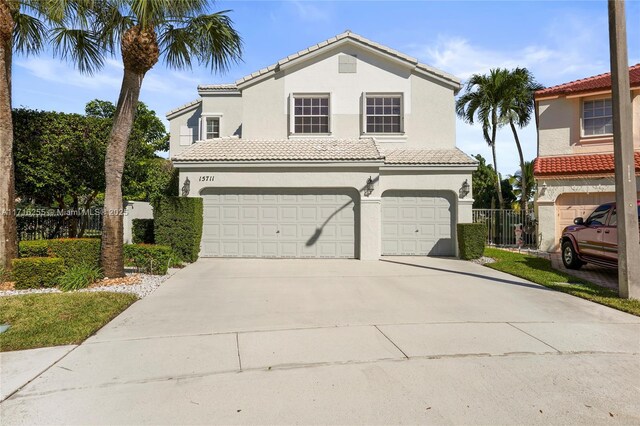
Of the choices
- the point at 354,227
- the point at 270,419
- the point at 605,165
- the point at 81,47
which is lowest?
the point at 270,419

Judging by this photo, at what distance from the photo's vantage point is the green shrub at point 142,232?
13.2 m

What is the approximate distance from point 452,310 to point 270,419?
4576 millimetres

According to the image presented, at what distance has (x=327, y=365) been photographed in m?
4.60

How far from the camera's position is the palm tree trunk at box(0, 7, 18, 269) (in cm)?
880

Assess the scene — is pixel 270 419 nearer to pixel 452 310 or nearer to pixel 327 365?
pixel 327 365

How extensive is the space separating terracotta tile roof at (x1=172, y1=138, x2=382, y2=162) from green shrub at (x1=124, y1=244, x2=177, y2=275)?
4.30m

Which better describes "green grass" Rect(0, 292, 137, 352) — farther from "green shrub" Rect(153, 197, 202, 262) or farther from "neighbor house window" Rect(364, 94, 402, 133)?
"neighbor house window" Rect(364, 94, 402, 133)

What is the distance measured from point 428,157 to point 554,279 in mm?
6513

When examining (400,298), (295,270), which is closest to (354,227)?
(295,270)

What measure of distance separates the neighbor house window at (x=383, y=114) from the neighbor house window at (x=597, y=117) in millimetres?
7563

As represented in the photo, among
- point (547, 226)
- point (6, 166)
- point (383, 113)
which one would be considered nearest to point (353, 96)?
point (383, 113)

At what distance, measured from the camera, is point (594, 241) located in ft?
34.8

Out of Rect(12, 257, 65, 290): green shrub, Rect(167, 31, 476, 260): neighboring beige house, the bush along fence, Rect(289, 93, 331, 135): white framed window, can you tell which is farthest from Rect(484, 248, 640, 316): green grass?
Rect(12, 257, 65, 290): green shrub

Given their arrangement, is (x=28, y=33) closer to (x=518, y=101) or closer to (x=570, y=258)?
(x=570, y=258)
